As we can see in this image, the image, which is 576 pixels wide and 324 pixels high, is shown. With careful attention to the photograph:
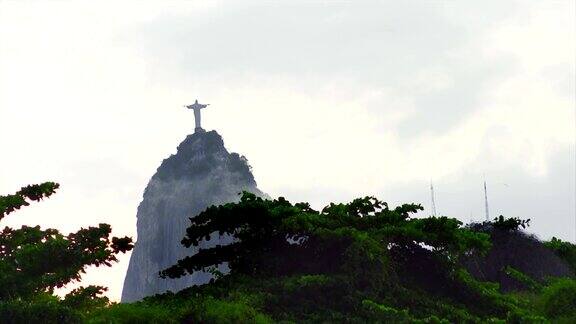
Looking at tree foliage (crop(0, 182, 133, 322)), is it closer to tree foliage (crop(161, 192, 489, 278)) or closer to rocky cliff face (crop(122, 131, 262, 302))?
tree foliage (crop(161, 192, 489, 278))

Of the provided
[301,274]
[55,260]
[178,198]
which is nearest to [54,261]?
[55,260]

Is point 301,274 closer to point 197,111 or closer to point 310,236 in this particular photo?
point 310,236

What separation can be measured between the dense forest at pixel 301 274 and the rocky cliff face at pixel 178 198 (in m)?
144

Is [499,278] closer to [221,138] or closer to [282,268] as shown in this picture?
[282,268]

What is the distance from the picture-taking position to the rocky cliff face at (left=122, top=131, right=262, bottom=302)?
6850 inches

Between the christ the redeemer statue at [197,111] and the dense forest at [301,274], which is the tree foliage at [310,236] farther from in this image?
the christ the redeemer statue at [197,111]

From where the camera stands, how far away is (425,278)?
2659 cm

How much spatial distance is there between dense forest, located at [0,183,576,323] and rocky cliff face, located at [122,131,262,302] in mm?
144487

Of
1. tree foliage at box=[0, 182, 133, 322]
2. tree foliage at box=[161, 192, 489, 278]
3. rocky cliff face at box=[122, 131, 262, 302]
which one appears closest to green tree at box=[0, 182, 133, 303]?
tree foliage at box=[0, 182, 133, 322]

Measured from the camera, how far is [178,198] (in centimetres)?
17750

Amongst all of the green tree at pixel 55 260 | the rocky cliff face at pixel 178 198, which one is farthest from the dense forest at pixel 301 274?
the rocky cliff face at pixel 178 198

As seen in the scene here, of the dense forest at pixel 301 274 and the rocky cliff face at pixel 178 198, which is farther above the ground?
the rocky cliff face at pixel 178 198

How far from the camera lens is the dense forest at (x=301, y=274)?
2277 cm

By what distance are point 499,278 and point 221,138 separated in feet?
471
